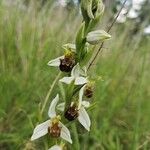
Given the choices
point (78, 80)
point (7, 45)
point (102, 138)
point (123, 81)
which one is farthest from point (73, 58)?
point (123, 81)

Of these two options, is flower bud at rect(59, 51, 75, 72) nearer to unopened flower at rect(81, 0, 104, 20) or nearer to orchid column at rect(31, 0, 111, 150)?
orchid column at rect(31, 0, 111, 150)

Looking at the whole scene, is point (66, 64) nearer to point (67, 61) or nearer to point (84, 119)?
point (67, 61)

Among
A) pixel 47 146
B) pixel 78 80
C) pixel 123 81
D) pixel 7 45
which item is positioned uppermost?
pixel 78 80

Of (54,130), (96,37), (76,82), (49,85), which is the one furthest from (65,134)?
(49,85)

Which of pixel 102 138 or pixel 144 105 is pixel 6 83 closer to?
pixel 102 138

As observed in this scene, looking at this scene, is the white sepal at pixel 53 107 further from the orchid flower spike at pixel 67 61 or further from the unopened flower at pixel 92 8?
the unopened flower at pixel 92 8

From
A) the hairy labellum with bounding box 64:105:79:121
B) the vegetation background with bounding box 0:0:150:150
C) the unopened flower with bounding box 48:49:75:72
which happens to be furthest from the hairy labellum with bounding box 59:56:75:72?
the vegetation background with bounding box 0:0:150:150

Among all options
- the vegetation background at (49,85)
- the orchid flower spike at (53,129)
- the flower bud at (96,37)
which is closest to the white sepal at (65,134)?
the orchid flower spike at (53,129)
